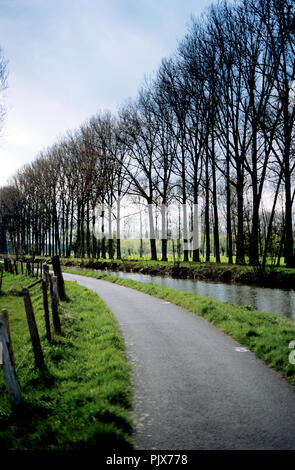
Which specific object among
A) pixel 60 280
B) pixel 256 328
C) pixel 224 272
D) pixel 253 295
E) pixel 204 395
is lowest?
pixel 253 295

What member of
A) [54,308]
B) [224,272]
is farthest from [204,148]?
[54,308]

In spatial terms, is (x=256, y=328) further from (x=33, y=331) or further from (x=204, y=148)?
(x=204, y=148)

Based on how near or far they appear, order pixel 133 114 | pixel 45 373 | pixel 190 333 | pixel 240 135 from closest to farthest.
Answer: pixel 45 373, pixel 190 333, pixel 240 135, pixel 133 114

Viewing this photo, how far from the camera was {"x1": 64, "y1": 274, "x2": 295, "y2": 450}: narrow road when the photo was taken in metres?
4.27

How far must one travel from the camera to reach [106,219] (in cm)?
4541

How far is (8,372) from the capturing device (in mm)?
5234

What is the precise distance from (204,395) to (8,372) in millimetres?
3103

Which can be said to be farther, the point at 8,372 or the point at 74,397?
the point at 74,397

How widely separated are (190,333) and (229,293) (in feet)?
29.6

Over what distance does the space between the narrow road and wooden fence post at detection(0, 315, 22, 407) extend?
1828 millimetres

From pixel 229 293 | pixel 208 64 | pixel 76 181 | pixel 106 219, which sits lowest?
pixel 229 293
